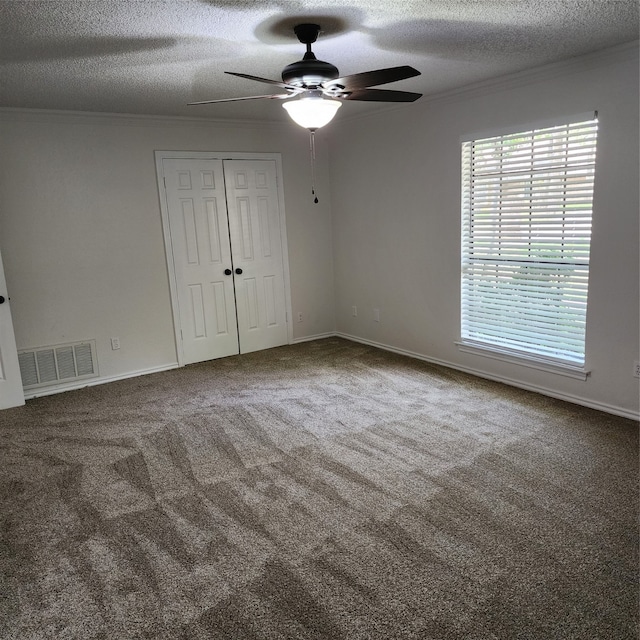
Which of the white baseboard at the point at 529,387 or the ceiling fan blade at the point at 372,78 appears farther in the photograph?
the white baseboard at the point at 529,387

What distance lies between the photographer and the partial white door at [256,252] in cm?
528

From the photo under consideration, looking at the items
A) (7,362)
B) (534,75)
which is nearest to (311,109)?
(534,75)

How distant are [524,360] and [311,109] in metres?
2.63

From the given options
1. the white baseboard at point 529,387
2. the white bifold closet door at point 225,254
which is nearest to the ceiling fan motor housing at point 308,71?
the white bifold closet door at point 225,254

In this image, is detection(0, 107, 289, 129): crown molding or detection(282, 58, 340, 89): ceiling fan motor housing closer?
detection(282, 58, 340, 89): ceiling fan motor housing

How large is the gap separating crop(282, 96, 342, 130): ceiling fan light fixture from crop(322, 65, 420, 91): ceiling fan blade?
3.8 inches

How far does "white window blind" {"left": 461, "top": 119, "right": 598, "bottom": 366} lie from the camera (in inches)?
140

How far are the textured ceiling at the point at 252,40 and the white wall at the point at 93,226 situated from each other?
18.9 inches

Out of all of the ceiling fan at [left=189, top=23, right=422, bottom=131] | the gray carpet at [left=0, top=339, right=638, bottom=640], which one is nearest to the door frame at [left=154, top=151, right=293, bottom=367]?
the gray carpet at [left=0, top=339, right=638, bottom=640]

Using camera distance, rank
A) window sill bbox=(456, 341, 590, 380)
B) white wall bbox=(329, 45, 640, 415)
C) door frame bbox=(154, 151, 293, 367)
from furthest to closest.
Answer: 1. door frame bbox=(154, 151, 293, 367)
2. window sill bbox=(456, 341, 590, 380)
3. white wall bbox=(329, 45, 640, 415)

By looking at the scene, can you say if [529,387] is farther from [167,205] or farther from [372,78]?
[167,205]

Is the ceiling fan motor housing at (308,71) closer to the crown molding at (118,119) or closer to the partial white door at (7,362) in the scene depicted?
the crown molding at (118,119)

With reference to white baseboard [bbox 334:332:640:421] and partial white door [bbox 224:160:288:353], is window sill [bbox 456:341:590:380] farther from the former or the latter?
partial white door [bbox 224:160:288:353]

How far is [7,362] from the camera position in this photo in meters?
4.14
